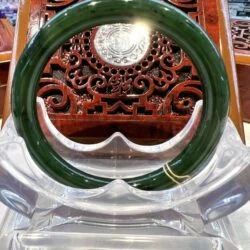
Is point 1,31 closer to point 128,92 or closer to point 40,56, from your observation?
point 128,92

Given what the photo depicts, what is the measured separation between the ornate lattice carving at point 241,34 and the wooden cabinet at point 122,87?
147 millimetres

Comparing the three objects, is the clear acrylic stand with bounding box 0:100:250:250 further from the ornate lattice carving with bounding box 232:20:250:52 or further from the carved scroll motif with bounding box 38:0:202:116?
the ornate lattice carving with bounding box 232:20:250:52

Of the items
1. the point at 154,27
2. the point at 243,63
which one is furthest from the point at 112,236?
the point at 243,63

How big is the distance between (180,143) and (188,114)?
16 cm

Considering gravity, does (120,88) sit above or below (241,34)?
below

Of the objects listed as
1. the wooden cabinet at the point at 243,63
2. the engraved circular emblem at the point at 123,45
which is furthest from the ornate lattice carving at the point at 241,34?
the engraved circular emblem at the point at 123,45

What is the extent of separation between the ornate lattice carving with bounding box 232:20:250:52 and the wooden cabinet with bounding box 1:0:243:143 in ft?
0.48

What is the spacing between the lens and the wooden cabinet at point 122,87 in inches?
39.1

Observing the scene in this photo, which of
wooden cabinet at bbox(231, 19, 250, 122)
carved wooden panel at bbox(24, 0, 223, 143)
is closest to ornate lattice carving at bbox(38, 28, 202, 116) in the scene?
carved wooden panel at bbox(24, 0, 223, 143)

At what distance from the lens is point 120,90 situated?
1.01 metres

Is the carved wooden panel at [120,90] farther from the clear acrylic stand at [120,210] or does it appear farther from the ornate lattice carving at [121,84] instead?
the clear acrylic stand at [120,210]

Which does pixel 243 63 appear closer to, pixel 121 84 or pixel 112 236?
pixel 121 84

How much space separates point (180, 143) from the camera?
845mm

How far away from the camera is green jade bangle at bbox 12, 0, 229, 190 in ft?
2.09
